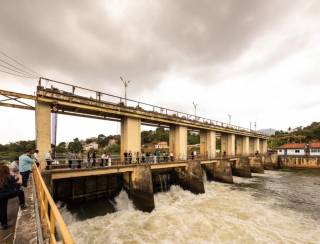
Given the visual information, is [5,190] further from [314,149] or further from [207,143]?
[314,149]

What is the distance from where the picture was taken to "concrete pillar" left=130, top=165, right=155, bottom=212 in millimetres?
14337

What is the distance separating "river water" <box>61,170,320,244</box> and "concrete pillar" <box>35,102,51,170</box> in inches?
171

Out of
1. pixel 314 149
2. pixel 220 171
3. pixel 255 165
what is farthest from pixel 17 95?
pixel 314 149

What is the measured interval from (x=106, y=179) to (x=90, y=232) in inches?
214

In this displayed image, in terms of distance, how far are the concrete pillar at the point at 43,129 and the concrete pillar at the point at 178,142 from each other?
46.0 feet

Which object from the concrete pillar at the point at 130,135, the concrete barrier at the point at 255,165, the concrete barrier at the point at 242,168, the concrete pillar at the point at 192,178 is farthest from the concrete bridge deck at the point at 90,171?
the concrete barrier at the point at 255,165

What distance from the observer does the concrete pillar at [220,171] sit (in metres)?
24.8

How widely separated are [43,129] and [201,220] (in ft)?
40.5

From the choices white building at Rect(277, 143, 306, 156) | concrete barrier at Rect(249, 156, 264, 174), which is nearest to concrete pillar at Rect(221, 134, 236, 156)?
concrete barrier at Rect(249, 156, 264, 174)

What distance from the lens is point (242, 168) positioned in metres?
30.4

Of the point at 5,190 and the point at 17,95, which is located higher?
the point at 17,95

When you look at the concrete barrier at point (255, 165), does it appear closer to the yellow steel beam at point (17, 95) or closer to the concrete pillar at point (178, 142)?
the concrete pillar at point (178, 142)

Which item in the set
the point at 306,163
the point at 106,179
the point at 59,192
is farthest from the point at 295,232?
the point at 306,163

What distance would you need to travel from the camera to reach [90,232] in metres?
11.2
